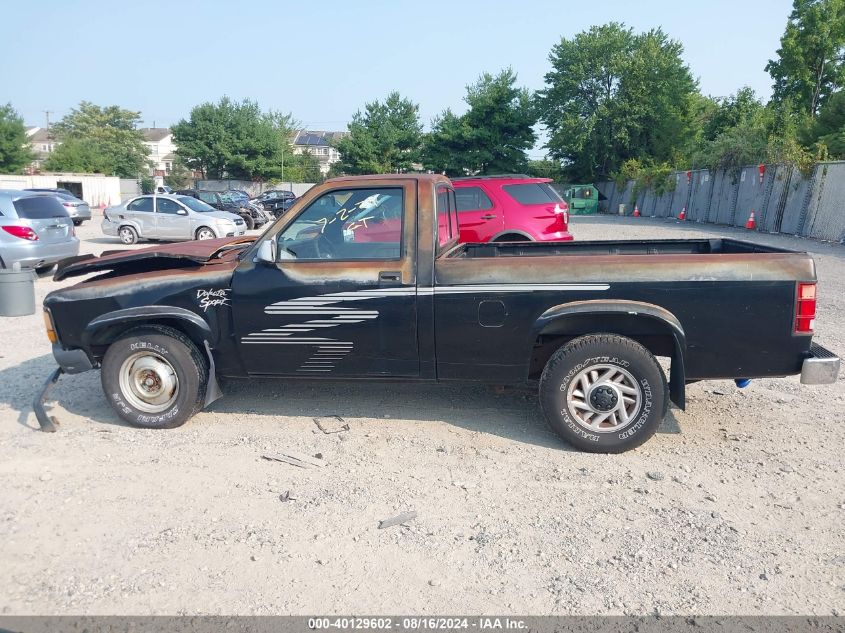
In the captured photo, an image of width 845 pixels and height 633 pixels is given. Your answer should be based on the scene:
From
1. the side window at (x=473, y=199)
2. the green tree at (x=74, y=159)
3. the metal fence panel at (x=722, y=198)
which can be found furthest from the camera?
the green tree at (x=74, y=159)

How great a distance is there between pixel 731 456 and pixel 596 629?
219cm

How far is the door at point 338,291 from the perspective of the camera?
15.0 feet

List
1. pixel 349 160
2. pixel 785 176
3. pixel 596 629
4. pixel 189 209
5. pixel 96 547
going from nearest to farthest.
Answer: pixel 596 629 → pixel 96 547 → pixel 189 209 → pixel 785 176 → pixel 349 160

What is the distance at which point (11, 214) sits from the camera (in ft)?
37.7

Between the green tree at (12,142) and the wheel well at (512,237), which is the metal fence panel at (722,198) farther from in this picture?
the green tree at (12,142)

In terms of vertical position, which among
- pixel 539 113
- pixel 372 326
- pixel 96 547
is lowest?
pixel 96 547

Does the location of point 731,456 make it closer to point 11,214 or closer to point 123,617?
point 123,617

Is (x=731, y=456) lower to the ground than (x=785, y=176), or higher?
lower

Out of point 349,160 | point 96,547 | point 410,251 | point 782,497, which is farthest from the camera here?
point 349,160

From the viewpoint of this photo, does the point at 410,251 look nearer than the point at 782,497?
No

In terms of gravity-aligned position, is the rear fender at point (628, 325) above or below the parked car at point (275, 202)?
above

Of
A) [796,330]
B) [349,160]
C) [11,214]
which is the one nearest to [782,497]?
[796,330]

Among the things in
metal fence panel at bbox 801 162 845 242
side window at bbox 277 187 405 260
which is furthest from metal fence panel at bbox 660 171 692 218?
side window at bbox 277 187 405 260

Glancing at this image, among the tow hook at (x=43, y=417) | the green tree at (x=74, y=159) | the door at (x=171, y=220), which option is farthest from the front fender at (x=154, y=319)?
the green tree at (x=74, y=159)
